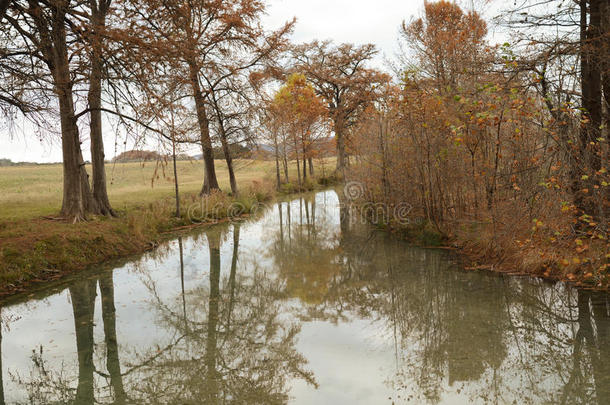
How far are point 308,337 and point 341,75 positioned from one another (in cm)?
3114

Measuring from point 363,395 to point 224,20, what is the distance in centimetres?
1853

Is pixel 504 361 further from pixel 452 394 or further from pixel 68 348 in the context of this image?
pixel 68 348

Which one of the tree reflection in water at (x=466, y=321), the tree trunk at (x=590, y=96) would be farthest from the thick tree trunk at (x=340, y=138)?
the tree trunk at (x=590, y=96)

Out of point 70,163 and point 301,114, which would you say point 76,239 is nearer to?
point 70,163

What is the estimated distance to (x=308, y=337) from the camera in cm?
615

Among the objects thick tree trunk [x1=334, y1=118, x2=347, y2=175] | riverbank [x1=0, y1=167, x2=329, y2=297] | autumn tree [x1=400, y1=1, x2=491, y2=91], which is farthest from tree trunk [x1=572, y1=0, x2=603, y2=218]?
thick tree trunk [x1=334, y1=118, x2=347, y2=175]

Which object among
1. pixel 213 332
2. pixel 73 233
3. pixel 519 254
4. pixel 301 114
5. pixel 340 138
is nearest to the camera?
pixel 213 332

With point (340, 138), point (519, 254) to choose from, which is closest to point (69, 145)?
point (519, 254)

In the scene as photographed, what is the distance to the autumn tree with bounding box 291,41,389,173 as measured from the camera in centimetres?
3378

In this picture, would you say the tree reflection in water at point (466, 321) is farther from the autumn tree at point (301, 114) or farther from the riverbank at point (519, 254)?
the autumn tree at point (301, 114)

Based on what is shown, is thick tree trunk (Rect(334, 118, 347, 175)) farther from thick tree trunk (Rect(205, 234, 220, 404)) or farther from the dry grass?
thick tree trunk (Rect(205, 234, 220, 404))

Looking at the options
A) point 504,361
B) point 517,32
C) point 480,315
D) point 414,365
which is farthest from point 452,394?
point 517,32

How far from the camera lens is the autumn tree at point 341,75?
33781mm

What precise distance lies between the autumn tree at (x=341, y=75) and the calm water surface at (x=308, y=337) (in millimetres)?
25029
